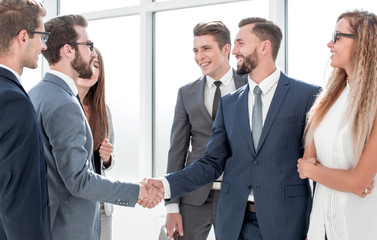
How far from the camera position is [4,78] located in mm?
1638

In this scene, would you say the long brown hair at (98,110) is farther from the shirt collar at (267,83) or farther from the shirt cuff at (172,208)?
the shirt collar at (267,83)

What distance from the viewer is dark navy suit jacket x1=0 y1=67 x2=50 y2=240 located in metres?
1.53

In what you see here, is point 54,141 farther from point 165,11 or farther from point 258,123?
point 165,11

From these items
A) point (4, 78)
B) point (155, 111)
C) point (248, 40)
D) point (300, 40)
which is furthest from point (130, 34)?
point (4, 78)

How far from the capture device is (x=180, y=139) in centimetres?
295

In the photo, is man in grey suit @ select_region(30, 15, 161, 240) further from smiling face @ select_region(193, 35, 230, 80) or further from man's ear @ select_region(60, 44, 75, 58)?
smiling face @ select_region(193, 35, 230, 80)

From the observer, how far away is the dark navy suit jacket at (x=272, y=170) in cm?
216

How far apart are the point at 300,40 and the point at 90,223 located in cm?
265

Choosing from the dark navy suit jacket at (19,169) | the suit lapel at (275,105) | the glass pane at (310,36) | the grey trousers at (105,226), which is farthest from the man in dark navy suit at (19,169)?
the glass pane at (310,36)

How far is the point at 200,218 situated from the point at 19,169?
1501mm

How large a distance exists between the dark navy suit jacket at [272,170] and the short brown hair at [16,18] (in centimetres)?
109

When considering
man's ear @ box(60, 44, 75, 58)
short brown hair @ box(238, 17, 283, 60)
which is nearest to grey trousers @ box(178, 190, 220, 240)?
short brown hair @ box(238, 17, 283, 60)

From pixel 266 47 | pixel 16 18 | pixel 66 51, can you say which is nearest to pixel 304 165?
pixel 266 47

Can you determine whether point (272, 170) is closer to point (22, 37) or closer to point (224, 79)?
point (224, 79)
